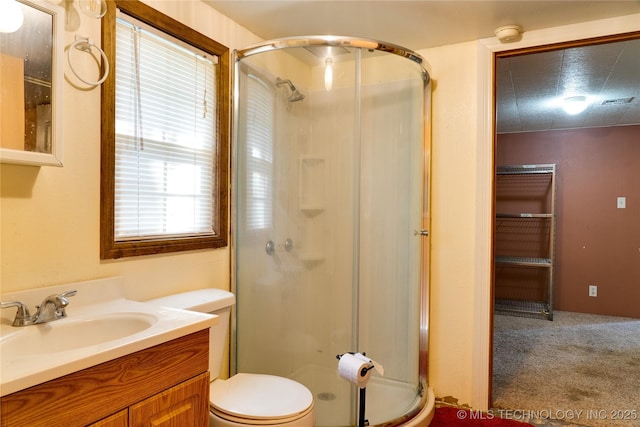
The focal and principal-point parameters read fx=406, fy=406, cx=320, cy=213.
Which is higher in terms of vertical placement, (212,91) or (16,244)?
(212,91)

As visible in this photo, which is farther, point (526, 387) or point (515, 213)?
point (515, 213)

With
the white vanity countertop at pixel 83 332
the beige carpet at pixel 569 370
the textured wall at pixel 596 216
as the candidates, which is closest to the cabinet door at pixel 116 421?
the white vanity countertop at pixel 83 332

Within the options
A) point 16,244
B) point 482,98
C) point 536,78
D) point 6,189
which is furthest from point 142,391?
point 536,78

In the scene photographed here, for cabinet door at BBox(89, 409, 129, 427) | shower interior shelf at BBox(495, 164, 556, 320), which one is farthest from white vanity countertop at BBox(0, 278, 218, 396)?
shower interior shelf at BBox(495, 164, 556, 320)

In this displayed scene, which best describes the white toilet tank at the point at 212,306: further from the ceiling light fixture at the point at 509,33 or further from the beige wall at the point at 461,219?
the ceiling light fixture at the point at 509,33

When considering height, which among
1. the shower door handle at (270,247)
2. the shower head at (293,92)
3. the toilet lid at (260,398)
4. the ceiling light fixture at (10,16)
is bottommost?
the toilet lid at (260,398)

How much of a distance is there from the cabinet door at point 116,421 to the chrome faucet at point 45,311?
16.3 inches

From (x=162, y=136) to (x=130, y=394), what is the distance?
1.07 metres

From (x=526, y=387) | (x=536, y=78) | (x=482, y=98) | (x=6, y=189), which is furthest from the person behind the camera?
(x=536, y=78)

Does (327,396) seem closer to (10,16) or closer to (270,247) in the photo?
(270,247)

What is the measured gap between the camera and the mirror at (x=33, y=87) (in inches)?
45.5

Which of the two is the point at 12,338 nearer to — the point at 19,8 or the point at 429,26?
the point at 19,8

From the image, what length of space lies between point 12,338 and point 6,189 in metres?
0.44

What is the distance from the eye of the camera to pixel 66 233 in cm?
139
